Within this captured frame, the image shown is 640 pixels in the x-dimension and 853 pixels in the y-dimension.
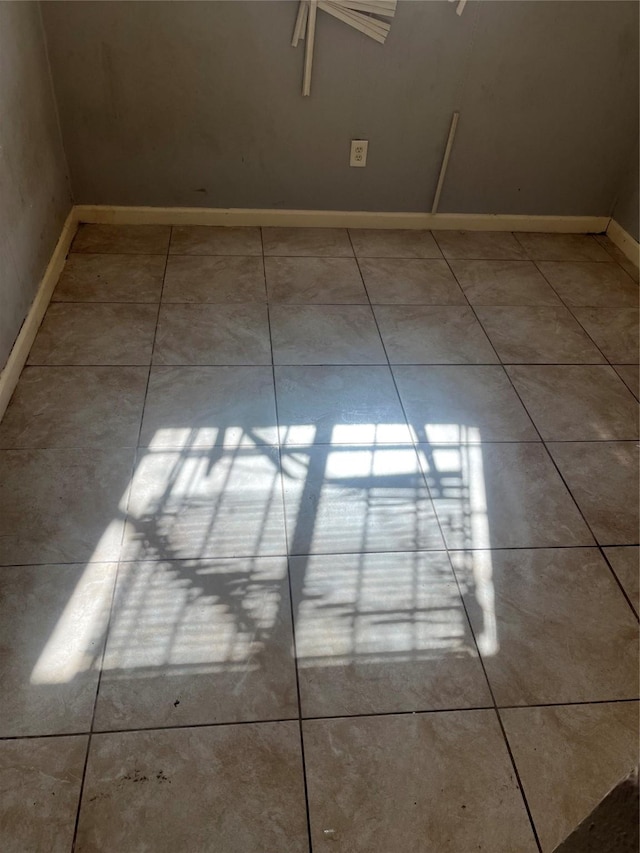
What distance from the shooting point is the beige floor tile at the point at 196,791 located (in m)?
1.04

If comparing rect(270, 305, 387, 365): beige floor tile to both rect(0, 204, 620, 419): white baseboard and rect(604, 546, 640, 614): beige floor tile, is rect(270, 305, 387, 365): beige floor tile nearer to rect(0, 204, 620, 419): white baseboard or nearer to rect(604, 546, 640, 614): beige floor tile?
rect(0, 204, 620, 419): white baseboard

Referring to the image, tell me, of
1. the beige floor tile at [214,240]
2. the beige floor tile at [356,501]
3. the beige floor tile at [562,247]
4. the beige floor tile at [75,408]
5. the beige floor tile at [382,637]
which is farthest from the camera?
the beige floor tile at [562,247]

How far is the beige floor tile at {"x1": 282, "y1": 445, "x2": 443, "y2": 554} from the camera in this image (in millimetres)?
1535

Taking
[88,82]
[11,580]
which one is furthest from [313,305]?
[11,580]

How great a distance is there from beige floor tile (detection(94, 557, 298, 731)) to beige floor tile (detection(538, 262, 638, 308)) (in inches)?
71.6

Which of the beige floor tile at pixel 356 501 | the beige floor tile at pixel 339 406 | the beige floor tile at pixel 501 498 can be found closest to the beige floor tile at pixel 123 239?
the beige floor tile at pixel 339 406

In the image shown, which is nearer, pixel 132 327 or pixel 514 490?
pixel 514 490

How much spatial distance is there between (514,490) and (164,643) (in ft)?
3.23

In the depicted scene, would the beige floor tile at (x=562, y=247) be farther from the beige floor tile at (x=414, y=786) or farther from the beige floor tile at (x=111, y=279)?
the beige floor tile at (x=414, y=786)

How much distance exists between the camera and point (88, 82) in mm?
2398

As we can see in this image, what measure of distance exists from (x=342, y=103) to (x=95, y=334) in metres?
1.39

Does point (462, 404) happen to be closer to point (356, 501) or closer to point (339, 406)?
point (339, 406)

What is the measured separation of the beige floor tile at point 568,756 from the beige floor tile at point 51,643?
82cm

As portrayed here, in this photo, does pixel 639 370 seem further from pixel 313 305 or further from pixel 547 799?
pixel 547 799
